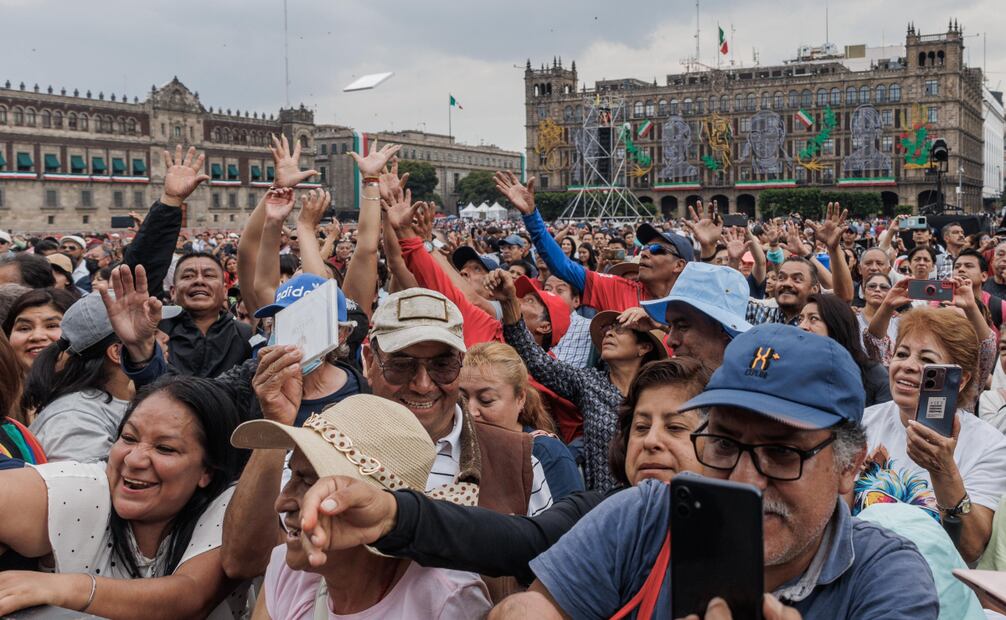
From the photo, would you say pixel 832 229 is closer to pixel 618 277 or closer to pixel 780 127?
pixel 618 277

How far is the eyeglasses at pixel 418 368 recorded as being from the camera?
2625 millimetres

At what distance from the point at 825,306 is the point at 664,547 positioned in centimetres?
280

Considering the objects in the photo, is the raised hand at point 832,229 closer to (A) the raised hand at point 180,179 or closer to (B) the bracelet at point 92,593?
(A) the raised hand at point 180,179

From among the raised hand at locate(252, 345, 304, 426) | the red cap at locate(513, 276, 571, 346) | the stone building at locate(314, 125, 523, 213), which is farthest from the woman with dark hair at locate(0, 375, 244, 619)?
the stone building at locate(314, 125, 523, 213)

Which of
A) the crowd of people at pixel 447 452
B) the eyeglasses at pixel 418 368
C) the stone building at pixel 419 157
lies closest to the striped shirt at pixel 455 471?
the crowd of people at pixel 447 452

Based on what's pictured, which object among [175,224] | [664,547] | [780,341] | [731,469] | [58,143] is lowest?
[664,547]

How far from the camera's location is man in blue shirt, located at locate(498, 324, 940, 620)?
1508mm

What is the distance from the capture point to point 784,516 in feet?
4.97

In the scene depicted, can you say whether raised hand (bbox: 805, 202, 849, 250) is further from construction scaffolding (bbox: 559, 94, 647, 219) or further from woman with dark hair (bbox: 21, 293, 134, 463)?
construction scaffolding (bbox: 559, 94, 647, 219)

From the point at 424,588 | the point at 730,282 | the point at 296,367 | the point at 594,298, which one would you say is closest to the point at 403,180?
the point at 594,298

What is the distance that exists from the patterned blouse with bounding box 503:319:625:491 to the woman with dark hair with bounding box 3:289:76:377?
194 centimetres

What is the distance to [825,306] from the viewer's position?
13.3ft

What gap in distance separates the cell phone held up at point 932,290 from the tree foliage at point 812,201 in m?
63.9

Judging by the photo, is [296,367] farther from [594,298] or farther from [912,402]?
[594,298]
